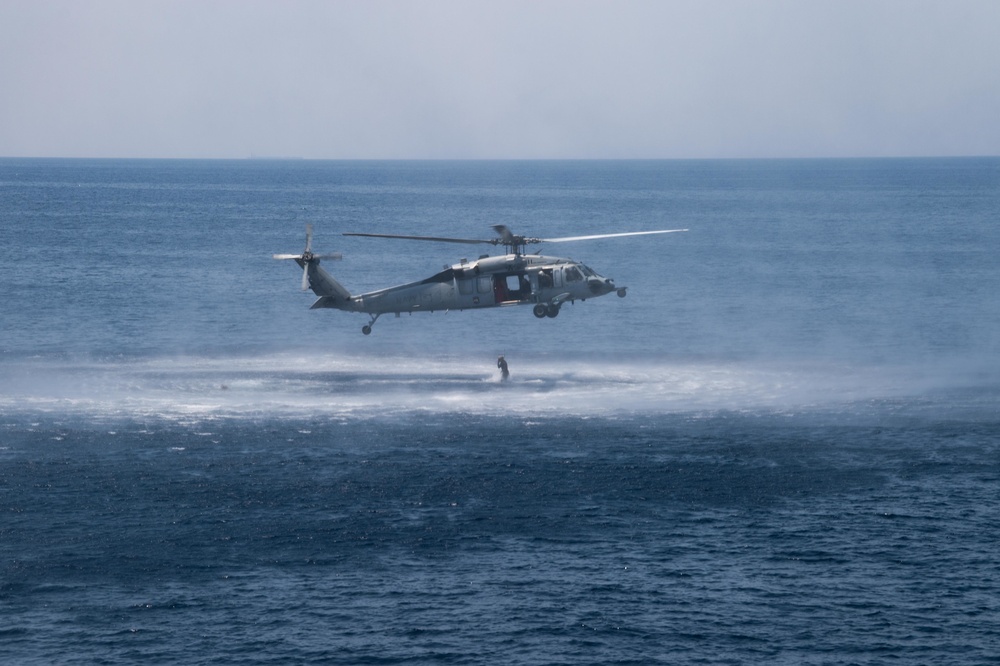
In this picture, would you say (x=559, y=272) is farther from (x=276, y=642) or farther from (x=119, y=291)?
(x=119, y=291)

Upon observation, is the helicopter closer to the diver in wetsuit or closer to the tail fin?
the tail fin

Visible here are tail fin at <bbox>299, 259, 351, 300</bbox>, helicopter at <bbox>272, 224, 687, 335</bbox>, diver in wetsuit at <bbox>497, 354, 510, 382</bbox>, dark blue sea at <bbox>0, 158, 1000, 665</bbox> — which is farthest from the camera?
diver in wetsuit at <bbox>497, 354, 510, 382</bbox>

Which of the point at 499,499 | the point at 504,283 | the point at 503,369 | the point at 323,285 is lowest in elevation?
the point at 499,499

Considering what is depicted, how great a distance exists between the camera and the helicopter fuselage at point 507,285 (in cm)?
8894

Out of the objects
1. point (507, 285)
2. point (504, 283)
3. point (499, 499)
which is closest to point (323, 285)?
point (504, 283)

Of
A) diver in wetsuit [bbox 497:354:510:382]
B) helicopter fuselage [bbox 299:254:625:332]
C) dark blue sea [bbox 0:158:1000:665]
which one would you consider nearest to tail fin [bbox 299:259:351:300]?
helicopter fuselage [bbox 299:254:625:332]

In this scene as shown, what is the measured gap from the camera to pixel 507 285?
89.8 metres

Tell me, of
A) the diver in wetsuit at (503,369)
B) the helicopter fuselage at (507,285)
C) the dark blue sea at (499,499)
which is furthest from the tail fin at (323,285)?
the diver in wetsuit at (503,369)

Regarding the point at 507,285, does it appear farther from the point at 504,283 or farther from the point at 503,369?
the point at 503,369

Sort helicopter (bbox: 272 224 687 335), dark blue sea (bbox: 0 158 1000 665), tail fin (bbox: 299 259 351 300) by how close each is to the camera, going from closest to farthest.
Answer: dark blue sea (bbox: 0 158 1000 665), helicopter (bbox: 272 224 687 335), tail fin (bbox: 299 259 351 300)

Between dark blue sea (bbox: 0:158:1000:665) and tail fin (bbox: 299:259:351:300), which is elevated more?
tail fin (bbox: 299:259:351:300)

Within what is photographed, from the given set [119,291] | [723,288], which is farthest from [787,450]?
[119,291]

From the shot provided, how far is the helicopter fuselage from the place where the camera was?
88.9m

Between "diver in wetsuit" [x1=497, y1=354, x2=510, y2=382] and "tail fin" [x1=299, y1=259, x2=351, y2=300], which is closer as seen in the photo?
"tail fin" [x1=299, y1=259, x2=351, y2=300]
